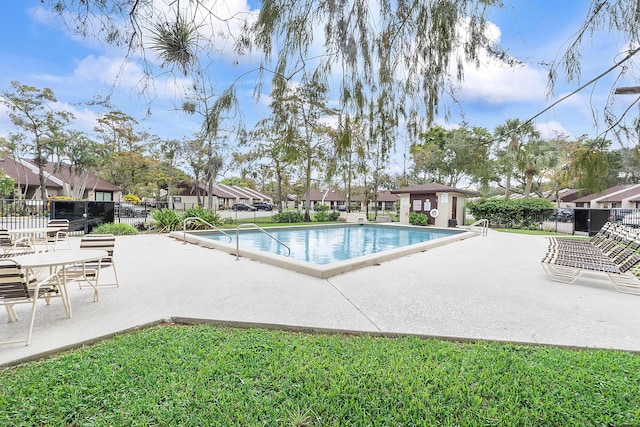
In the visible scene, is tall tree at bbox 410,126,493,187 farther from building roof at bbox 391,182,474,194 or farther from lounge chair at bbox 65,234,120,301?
building roof at bbox 391,182,474,194

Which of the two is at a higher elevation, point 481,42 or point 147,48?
point 481,42

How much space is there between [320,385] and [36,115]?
99.2 feet

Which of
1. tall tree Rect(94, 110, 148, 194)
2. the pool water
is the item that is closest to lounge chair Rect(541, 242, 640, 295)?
the pool water

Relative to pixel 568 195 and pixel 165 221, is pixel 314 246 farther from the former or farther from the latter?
pixel 568 195

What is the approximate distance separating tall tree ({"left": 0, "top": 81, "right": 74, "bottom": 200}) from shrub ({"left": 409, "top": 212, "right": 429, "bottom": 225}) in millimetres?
27419

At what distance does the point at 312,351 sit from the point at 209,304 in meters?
1.94

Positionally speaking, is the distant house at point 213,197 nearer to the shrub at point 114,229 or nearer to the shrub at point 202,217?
the shrub at point 202,217

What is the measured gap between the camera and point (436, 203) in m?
19.6

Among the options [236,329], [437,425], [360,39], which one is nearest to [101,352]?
[236,329]

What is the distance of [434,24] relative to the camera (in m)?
2.23

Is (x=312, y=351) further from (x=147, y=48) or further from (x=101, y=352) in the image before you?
(x=147, y=48)

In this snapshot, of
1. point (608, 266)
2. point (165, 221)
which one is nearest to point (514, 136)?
point (608, 266)

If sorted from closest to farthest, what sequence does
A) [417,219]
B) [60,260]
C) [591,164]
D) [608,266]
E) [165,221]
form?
[591,164], [60,260], [608,266], [165,221], [417,219]

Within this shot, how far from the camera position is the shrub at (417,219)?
19.5 m
